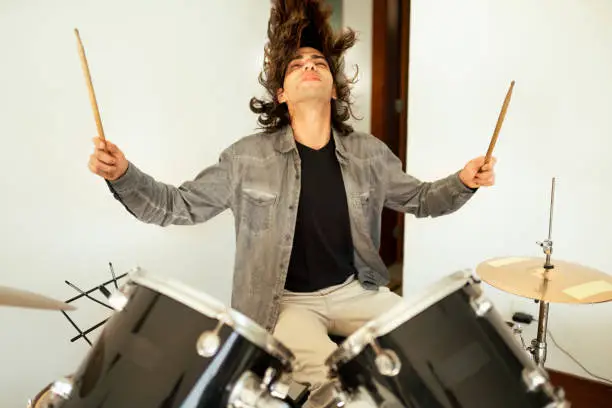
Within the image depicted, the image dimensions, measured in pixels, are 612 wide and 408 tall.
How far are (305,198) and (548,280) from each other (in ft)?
2.21

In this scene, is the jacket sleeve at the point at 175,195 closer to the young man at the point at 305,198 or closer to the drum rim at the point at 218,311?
the young man at the point at 305,198

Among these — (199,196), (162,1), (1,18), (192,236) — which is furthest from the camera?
(192,236)

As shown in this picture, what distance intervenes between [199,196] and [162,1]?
0.74 m

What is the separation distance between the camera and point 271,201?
1.37 m

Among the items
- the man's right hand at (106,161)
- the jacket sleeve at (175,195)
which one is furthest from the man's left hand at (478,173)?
the man's right hand at (106,161)

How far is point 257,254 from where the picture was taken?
4.45 feet

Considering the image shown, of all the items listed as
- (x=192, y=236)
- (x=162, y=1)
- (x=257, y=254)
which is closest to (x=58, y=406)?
(x=257, y=254)

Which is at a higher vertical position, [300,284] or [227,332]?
[227,332]

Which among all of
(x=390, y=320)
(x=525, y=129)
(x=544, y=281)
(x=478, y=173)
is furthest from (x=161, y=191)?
(x=525, y=129)

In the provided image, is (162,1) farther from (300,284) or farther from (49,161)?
(300,284)

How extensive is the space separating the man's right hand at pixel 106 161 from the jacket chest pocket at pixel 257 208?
1.20 feet

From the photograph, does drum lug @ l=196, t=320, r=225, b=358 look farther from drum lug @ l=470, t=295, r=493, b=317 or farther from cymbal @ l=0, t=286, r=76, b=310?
drum lug @ l=470, t=295, r=493, b=317

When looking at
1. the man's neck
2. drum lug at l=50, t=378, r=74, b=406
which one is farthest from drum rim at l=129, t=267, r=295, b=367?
the man's neck

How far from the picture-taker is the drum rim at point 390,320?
826 mm
